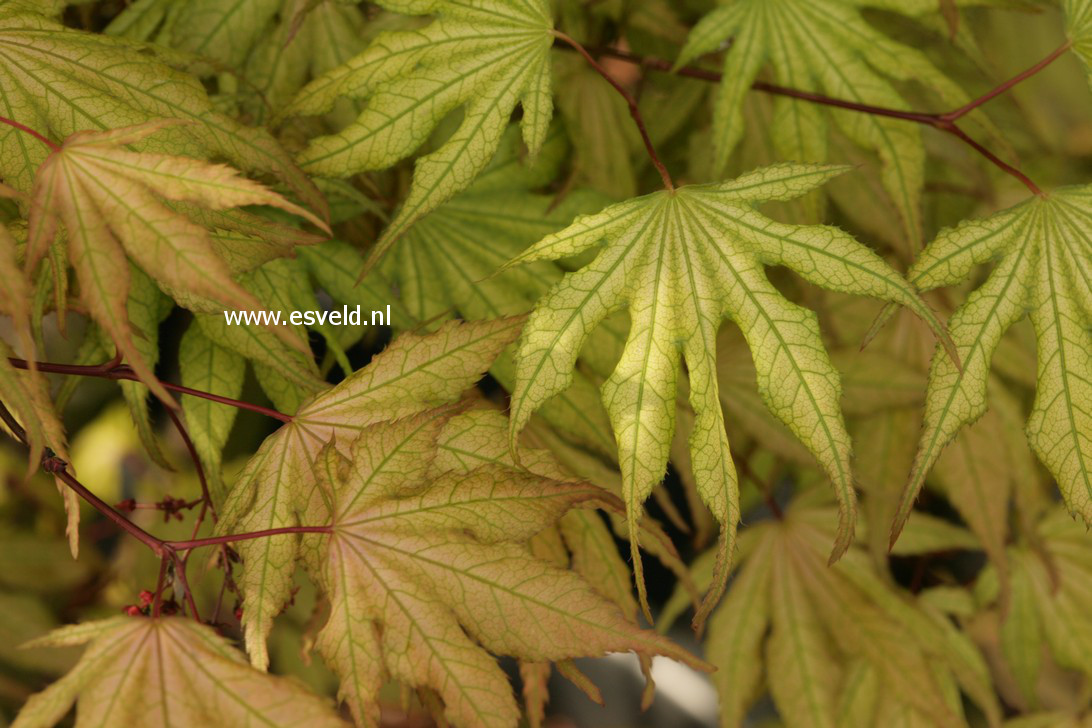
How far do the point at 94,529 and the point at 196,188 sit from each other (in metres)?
1.24

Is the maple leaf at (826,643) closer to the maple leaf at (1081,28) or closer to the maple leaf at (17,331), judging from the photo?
the maple leaf at (1081,28)

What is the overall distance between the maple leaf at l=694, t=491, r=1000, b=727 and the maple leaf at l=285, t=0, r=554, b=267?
70 cm

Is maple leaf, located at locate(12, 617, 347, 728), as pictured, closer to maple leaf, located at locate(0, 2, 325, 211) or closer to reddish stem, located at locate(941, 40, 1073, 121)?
maple leaf, located at locate(0, 2, 325, 211)

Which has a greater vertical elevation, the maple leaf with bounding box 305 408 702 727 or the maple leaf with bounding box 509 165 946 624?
the maple leaf with bounding box 509 165 946 624

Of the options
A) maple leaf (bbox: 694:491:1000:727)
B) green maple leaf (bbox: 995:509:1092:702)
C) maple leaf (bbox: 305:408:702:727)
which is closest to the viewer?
maple leaf (bbox: 305:408:702:727)

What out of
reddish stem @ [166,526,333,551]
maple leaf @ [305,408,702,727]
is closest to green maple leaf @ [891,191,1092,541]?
maple leaf @ [305,408,702,727]

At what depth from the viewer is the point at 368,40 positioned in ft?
2.67

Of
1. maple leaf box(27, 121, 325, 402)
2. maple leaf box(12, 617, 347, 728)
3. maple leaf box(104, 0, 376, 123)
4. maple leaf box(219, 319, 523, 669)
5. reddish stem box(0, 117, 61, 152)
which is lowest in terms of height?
maple leaf box(12, 617, 347, 728)

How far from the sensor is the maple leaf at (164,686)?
486mm

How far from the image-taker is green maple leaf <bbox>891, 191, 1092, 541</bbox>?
0.57 meters

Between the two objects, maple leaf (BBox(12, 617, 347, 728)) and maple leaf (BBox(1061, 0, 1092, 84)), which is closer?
maple leaf (BBox(12, 617, 347, 728))

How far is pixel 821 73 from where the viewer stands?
80 cm

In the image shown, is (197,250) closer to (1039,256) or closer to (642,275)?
(642,275)

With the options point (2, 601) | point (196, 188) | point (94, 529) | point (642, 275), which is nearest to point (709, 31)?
point (642, 275)
